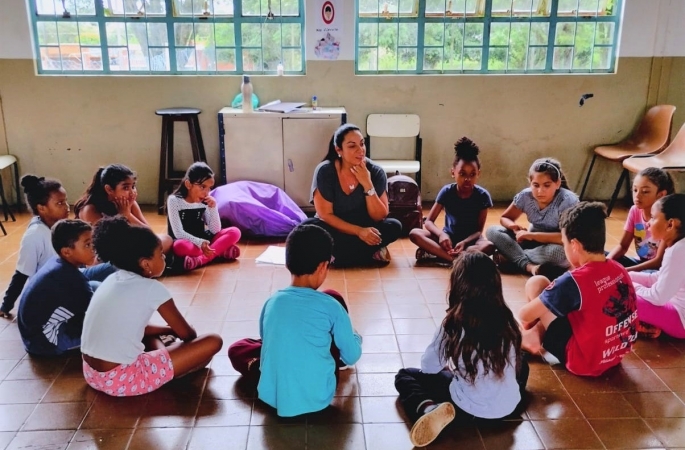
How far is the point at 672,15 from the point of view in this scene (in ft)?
18.3

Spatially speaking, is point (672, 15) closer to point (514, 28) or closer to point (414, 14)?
point (514, 28)

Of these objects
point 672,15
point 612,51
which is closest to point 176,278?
point 612,51

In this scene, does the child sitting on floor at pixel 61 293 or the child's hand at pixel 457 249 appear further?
the child's hand at pixel 457 249

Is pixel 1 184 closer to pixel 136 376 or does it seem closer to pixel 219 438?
pixel 136 376

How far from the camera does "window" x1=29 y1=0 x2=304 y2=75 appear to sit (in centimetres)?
556

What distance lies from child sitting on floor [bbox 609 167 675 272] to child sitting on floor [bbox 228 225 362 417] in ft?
6.27

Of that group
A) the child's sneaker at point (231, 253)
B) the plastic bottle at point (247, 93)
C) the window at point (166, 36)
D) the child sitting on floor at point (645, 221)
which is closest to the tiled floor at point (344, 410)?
the child sitting on floor at point (645, 221)

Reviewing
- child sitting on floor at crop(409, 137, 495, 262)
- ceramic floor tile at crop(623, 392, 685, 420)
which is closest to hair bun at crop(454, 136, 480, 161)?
child sitting on floor at crop(409, 137, 495, 262)

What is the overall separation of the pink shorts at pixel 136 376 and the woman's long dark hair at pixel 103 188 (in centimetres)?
143

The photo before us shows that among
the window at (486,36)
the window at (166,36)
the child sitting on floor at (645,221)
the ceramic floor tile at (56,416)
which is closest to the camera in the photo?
the ceramic floor tile at (56,416)

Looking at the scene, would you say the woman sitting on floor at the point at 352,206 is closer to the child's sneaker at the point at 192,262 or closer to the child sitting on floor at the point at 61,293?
the child's sneaker at the point at 192,262

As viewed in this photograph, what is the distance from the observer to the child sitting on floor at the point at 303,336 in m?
2.32

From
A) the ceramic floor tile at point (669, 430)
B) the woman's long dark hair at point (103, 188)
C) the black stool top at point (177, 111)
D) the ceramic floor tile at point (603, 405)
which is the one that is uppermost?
the black stool top at point (177, 111)

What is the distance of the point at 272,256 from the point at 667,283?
8.32 feet
